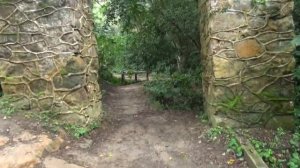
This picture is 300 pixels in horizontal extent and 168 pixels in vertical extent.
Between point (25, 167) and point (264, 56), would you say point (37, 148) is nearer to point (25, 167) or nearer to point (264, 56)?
point (25, 167)

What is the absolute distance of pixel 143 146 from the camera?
4.88m

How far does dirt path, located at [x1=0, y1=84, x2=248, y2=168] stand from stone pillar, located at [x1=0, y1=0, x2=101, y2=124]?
0.57 meters

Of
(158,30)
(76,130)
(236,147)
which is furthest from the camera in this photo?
(158,30)

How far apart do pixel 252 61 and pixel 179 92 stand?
217 cm

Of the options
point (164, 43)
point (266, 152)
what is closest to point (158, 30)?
point (164, 43)

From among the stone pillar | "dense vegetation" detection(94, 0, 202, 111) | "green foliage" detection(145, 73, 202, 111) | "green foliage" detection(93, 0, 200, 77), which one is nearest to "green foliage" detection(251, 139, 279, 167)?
"green foliage" detection(145, 73, 202, 111)

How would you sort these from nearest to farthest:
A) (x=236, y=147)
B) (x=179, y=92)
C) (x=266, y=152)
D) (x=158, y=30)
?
(x=266, y=152) < (x=236, y=147) < (x=179, y=92) < (x=158, y=30)

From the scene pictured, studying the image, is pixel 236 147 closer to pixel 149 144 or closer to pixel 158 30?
pixel 149 144

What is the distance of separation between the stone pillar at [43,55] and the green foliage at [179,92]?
2.23 m

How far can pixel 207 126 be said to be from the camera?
17.7 feet

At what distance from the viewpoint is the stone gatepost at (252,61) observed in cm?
485

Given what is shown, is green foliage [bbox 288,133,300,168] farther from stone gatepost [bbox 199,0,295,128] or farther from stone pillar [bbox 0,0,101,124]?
stone pillar [bbox 0,0,101,124]

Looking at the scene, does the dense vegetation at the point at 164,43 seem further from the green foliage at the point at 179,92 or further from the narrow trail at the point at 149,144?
the narrow trail at the point at 149,144

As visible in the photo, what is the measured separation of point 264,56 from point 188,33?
123 inches
